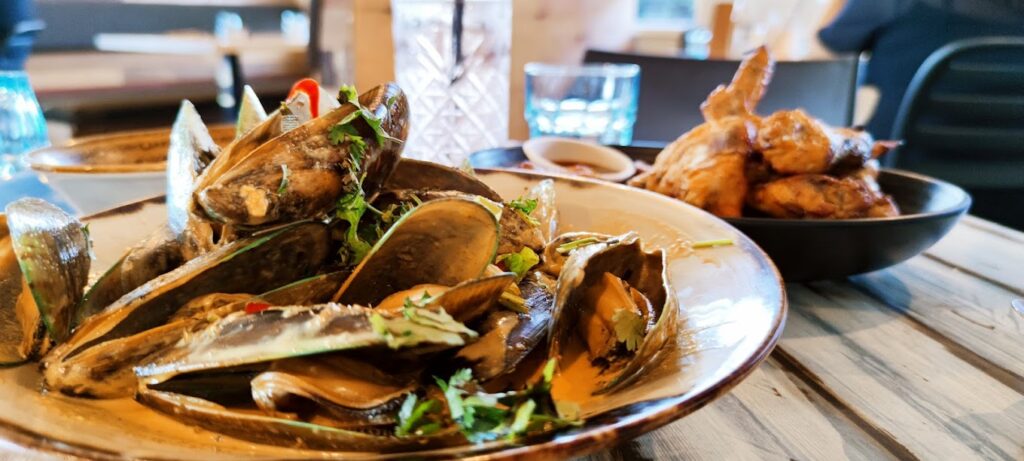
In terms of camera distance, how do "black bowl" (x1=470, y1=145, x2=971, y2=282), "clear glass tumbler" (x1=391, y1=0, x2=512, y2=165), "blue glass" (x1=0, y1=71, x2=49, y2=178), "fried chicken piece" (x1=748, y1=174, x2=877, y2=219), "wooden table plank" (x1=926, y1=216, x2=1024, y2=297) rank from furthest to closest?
"clear glass tumbler" (x1=391, y1=0, x2=512, y2=165) < "blue glass" (x1=0, y1=71, x2=49, y2=178) < "wooden table plank" (x1=926, y1=216, x2=1024, y2=297) < "fried chicken piece" (x1=748, y1=174, x2=877, y2=219) < "black bowl" (x1=470, y1=145, x2=971, y2=282)

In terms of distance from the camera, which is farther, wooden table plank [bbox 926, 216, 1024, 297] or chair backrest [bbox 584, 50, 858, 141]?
chair backrest [bbox 584, 50, 858, 141]

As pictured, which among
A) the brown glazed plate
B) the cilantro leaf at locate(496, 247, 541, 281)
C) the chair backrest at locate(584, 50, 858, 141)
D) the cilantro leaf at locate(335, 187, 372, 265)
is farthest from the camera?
the chair backrest at locate(584, 50, 858, 141)

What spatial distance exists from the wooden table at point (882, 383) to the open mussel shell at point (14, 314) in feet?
2.12

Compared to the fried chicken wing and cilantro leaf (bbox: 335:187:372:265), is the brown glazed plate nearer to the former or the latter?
cilantro leaf (bbox: 335:187:372:265)

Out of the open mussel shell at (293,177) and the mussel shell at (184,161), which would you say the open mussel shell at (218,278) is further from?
the mussel shell at (184,161)

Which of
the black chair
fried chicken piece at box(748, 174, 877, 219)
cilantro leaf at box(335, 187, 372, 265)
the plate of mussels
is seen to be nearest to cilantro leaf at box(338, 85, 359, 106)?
Answer: the plate of mussels

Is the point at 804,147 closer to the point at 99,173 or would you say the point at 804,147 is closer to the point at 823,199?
the point at 823,199

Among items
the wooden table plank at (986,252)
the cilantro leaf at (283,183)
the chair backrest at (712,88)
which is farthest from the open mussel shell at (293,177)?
the chair backrest at (712,88)

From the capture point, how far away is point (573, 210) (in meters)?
1.17

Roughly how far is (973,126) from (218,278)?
11.3ft

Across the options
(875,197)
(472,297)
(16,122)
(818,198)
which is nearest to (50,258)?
(472,297)

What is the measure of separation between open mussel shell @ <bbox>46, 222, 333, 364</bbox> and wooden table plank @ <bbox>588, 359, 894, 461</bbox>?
1.42 ft

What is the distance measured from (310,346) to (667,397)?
0.32 m

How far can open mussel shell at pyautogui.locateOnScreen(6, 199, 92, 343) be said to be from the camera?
2.16 ft
